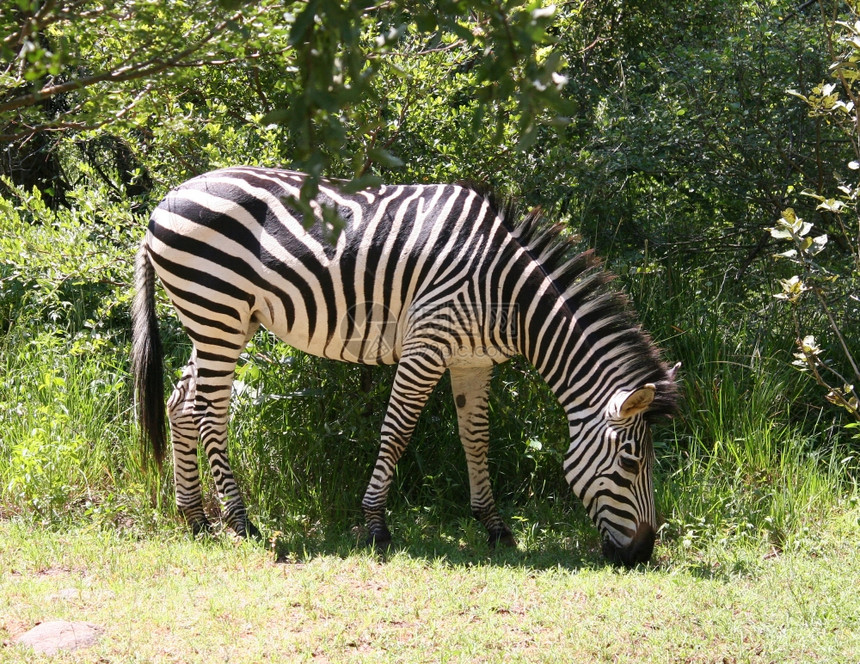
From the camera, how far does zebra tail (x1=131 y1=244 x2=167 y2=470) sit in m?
6.02

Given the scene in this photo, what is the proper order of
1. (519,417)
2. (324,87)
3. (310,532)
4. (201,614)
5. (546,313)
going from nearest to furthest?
(324,87)
(201,614)
(546,313)
(310,532)
(519,417)

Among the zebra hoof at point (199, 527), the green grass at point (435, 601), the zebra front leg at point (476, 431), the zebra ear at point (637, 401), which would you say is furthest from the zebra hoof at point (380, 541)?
the zebra ear at point (637, 401)

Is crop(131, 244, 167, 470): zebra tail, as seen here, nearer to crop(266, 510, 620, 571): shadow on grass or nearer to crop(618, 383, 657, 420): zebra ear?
crop(266, 510, 620, 571): shadow on grass

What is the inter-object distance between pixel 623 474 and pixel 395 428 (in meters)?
1.49

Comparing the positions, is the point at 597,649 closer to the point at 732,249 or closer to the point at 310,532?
the point at 310,532

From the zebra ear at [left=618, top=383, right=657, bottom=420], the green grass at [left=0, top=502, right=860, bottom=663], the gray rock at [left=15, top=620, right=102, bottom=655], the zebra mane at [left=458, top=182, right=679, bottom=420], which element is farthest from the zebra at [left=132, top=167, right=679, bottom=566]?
the gray rock at [left=15, top=620, right=102, bottom=655]

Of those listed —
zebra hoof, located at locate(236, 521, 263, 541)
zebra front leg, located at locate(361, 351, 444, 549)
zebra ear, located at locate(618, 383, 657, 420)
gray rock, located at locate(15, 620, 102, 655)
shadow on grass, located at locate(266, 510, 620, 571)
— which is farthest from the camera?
zebra hoof, located at locate(236, 521, 263, 541)

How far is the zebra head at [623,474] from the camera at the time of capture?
17.1 feet

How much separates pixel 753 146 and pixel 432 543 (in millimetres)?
4294

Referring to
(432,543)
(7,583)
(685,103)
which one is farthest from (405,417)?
(685,103)

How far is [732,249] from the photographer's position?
8.22m

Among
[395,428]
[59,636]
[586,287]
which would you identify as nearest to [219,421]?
[395,428]

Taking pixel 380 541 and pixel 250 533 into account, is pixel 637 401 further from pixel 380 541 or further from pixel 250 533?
pixel 250 533

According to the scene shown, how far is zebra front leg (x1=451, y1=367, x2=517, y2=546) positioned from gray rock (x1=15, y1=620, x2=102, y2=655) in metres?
2.64
